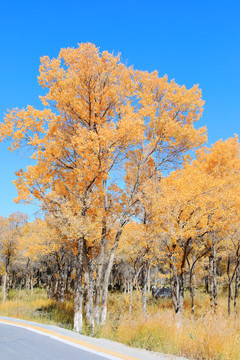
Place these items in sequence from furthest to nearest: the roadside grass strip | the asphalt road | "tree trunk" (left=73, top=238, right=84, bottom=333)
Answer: "tree trunk" (left=73, top=238, right=84, bottom=333) < the roadside grass strip < the asphalt road

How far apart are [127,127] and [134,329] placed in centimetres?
666

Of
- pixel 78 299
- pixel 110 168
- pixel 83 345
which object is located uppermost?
pixel 110 168

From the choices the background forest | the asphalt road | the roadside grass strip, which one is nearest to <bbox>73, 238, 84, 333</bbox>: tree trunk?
the background forest

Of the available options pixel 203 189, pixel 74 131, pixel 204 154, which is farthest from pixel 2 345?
pixel 204 154

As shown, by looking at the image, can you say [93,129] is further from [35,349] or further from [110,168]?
[35,349]

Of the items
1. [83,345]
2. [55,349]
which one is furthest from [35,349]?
[83,345]

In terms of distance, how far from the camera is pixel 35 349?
475cm

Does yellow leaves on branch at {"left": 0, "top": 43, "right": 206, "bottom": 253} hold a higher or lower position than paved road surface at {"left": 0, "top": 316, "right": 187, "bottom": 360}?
higher

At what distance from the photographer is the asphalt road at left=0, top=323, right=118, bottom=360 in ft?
14.1

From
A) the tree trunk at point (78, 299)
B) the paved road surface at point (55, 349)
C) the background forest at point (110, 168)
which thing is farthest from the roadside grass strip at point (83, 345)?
the tree trunk at point (78, 299)

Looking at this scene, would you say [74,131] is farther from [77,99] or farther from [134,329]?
[134,329]

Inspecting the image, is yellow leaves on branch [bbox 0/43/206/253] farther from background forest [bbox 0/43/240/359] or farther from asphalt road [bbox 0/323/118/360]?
asphalt road [bbox 0/323/118/360]

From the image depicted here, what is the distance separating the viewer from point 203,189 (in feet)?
39.4

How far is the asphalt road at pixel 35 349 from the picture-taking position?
4.31 meters
